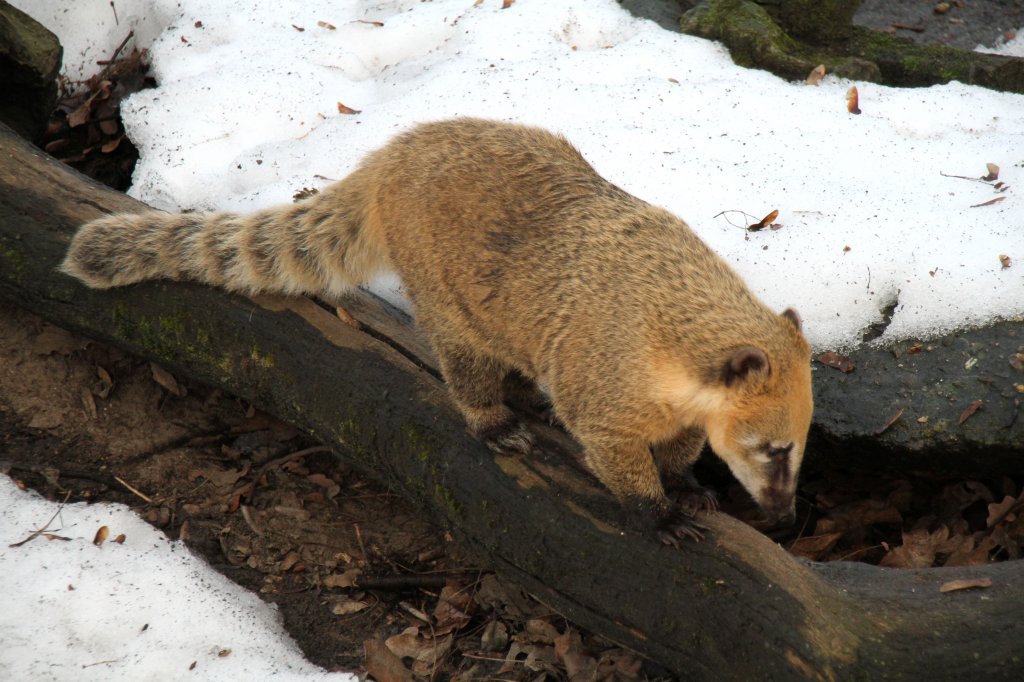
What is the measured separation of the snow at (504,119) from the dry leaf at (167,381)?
0.85m

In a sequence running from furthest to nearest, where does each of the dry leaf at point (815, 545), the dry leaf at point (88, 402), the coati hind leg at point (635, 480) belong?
1. the dry leaf at point (88, 402)
2. the dry leaf at point (815, 545)
3. the coati hind leg at point (635, 480)

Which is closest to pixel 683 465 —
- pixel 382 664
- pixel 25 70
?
pixel 382 664

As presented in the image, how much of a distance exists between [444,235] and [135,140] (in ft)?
10.4

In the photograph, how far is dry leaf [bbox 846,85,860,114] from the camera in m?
6.38

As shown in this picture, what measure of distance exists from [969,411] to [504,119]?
3453 mm

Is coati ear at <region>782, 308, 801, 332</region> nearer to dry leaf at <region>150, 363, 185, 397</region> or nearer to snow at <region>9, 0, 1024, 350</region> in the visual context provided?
snow at <region>9, 0, 1024, 350</region>

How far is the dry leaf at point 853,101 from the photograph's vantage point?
6.38 m

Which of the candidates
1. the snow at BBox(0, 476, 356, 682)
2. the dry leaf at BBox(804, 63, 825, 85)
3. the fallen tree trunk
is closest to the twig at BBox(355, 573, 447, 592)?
the snow at BBox(0, 476, 356, 682)

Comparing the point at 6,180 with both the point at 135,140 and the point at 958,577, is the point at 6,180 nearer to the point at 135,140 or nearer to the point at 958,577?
the point at 135,140

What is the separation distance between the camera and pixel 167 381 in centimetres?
529

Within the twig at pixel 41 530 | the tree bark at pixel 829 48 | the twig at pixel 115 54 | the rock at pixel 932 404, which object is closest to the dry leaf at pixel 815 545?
the rock at pixel 932 404

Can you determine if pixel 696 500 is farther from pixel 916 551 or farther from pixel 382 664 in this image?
pixel 382 664

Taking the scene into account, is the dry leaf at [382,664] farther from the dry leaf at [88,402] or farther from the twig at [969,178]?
the twig at [969,178]

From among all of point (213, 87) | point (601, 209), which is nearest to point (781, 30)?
point (601, 209)
